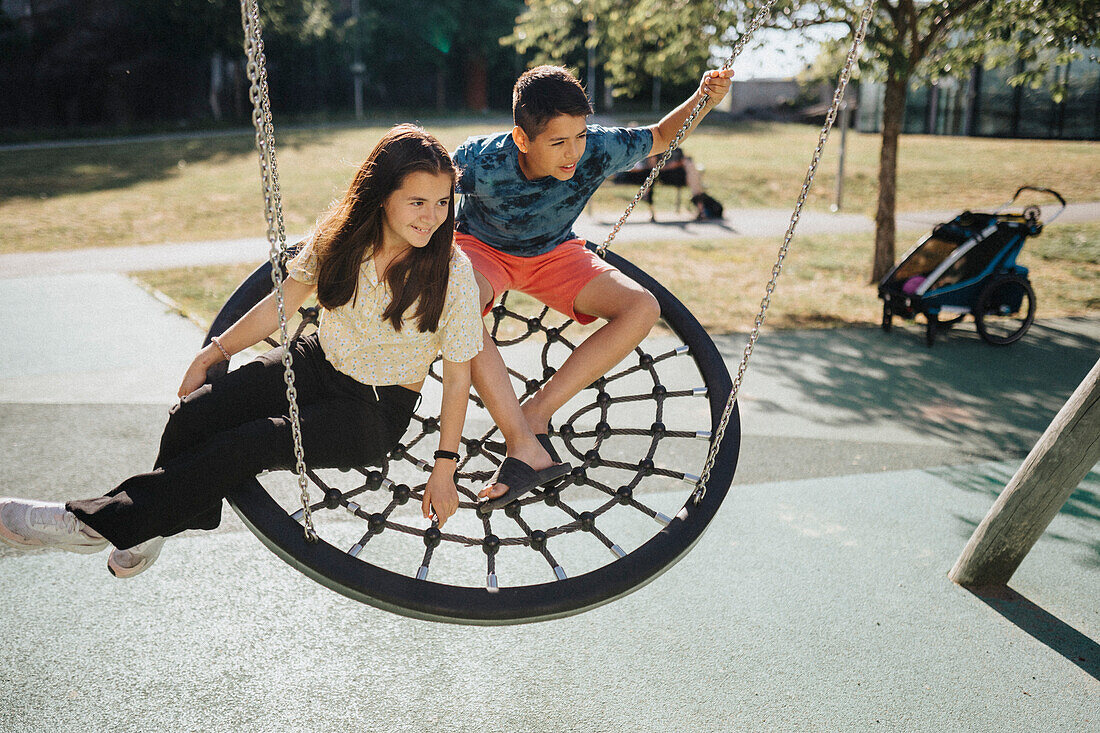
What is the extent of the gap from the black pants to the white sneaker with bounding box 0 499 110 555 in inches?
2.5

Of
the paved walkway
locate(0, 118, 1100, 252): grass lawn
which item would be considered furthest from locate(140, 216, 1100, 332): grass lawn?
the paved walkway

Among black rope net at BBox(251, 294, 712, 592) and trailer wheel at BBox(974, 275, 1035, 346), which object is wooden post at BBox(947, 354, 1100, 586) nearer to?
black rope net at BBox(251, 294, 712, 592)

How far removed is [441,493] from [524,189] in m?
0.99

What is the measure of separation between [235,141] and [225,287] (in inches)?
465

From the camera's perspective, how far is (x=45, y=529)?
1.91 meters

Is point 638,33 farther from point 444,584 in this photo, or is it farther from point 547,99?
point 444,584

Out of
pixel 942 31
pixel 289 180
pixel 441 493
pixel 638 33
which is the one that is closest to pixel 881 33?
pixel 942 31

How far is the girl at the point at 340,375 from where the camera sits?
1.90 metres

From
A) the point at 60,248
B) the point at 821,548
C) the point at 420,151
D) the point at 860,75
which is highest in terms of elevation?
the point at 860,75

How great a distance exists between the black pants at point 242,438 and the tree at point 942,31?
16.6ft

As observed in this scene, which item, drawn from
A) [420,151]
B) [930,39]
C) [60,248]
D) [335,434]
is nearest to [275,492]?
[335,434]

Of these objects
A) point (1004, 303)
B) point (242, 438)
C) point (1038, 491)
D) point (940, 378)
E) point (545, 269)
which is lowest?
point (940, 378)

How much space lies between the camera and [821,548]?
10.1 feet

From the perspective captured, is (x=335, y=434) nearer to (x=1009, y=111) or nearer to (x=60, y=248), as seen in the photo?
(x=60, y=248)
